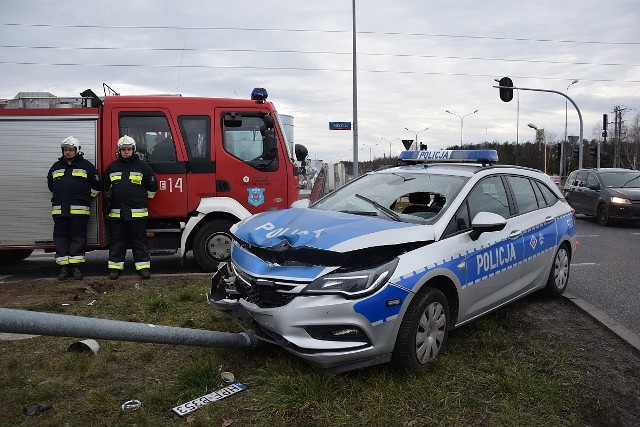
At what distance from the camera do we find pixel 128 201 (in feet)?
21.9

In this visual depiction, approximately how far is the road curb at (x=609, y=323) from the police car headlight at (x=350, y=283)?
8.13 ft

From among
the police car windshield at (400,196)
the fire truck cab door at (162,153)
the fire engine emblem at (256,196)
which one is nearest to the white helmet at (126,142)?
the fire truck cab door at (162,153)

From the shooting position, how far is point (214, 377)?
3.68 meters

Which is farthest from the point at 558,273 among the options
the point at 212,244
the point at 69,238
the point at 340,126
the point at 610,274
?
the point at 340,126

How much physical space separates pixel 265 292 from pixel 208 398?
0.79m

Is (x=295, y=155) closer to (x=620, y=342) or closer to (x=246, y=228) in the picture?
(x=246, y=228)

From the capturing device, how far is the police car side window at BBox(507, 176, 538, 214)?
519 cm

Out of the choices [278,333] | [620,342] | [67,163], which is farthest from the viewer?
[67,163]

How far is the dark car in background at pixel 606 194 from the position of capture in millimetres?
13422

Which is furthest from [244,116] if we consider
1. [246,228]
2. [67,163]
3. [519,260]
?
[519,260]

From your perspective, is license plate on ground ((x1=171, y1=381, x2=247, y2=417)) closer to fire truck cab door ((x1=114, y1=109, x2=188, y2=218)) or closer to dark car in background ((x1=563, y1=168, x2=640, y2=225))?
fire truck cab door ((x1=114, y1=109, x2=188, y2=218))

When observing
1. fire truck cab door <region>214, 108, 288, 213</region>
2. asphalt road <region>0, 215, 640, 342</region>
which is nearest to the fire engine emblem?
fire truck cab door <region>214, 108, 288, 213</region>

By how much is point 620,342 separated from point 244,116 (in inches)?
211

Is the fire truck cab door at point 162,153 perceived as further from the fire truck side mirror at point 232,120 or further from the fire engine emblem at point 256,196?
the fire engine emblem at point 256,196
